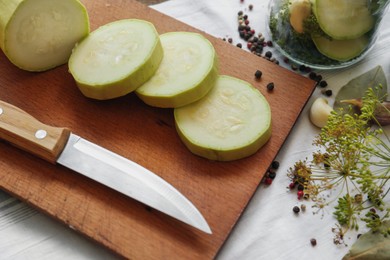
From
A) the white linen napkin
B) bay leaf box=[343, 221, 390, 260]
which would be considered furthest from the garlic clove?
bay leaf box=[343, 221, 390, 260]

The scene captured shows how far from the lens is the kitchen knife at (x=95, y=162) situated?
5.01 feet

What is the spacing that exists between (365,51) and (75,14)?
1.10 metres

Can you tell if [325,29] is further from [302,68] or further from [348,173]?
[348,173]

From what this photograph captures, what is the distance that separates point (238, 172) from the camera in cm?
167

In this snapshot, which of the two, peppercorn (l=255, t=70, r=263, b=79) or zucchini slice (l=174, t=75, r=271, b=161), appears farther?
peppercorn (l=255, t=70, r=263, b=79)

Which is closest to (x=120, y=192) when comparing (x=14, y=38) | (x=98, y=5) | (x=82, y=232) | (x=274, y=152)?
(x=82, y=232)

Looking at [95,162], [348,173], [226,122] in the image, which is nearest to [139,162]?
[95,162]

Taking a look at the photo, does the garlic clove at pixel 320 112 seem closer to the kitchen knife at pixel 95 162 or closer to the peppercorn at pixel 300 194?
the peppercorn at pixel 300 194

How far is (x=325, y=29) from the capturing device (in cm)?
179

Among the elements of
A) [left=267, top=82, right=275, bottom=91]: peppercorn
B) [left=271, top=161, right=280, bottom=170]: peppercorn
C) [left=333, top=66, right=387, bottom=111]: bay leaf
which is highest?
[left=333, top=66, right=387, bottom=111]: bay leaf

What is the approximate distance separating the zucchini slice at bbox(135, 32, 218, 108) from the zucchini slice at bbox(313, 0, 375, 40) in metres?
0.39

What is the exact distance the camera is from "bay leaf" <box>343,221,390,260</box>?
1.49 m

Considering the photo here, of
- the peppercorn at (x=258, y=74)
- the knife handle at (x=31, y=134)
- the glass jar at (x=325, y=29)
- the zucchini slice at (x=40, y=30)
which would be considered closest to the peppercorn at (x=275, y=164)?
the peppercorn at (x=258, y=74)

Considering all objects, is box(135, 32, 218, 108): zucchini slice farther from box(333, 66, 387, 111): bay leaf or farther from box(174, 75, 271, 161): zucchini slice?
box(333, 66, 387, 111): bay leaf
